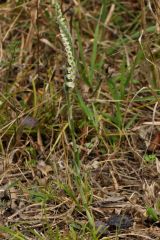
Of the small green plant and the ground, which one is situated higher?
the ground

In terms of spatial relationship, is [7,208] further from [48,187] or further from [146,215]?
[146,215]

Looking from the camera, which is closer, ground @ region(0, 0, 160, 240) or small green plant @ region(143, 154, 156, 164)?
ground @ region(0, 0, 160, 240)

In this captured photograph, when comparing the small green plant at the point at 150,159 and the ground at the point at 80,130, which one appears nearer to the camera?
the ground at the point at 80,130

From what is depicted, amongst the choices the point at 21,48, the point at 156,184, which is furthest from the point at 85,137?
the point at 21,48

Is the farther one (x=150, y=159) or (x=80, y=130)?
(x=80, y=130)

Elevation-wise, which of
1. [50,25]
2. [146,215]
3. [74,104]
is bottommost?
[146,215]

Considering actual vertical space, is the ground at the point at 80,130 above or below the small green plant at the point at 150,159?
above

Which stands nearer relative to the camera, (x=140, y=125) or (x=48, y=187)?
(x=48, y=187)

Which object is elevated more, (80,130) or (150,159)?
(80,130)
